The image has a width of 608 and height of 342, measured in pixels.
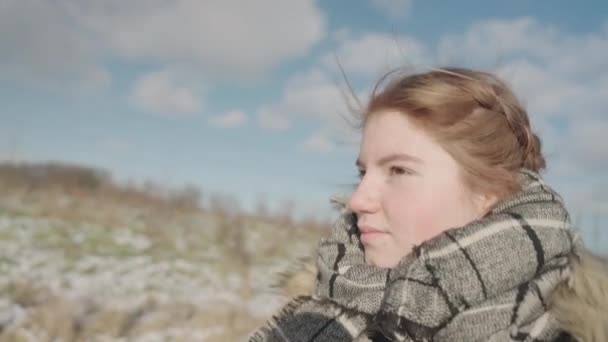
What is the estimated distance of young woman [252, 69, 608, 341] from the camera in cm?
145

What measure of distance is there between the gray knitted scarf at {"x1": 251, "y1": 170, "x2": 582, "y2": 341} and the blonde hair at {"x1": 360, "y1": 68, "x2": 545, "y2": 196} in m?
0.10

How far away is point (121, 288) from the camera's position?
257 inches

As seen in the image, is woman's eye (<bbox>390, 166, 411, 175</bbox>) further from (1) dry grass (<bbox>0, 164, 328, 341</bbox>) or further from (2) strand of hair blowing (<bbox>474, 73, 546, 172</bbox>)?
(1) dry grass (<bbox>0, 164, 328, 341</bbox>)

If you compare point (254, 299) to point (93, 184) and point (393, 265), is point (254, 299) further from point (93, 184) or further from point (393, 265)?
point (93, 184)

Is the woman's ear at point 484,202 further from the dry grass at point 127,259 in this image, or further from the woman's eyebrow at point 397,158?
the dry grass at point 127,259

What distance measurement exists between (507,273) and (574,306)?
20 cm

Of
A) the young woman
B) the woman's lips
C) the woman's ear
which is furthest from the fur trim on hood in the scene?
the woman's lips

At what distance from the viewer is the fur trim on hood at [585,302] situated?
1.42 metres

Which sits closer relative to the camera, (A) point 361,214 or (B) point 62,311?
(A) point 361,214

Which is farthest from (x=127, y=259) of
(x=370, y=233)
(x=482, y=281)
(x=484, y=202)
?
(x=482, y=281)

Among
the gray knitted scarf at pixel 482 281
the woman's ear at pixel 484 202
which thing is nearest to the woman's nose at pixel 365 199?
the gray knitted scarf at pixel 482 281

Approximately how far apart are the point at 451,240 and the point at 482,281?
0.14 m

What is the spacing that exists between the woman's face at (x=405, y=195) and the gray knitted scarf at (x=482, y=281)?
5 centimetres

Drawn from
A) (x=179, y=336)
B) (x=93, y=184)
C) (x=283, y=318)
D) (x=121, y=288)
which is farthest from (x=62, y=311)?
(x=93, y=184)
